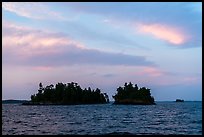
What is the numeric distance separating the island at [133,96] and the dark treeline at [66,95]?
31.8ft

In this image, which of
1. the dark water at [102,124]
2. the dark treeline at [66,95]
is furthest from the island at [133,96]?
the dark water at [102,124]

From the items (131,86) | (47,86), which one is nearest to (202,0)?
(131,86)

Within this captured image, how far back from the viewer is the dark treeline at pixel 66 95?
391ft

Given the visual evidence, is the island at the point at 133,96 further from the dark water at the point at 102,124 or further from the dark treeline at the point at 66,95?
the dark water at the point at 102,124

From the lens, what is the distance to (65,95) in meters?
121

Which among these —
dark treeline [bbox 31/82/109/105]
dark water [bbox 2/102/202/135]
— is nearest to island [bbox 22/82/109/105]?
dark treeline [bbox 31/82/109/105]

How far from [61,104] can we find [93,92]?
44.5 ft

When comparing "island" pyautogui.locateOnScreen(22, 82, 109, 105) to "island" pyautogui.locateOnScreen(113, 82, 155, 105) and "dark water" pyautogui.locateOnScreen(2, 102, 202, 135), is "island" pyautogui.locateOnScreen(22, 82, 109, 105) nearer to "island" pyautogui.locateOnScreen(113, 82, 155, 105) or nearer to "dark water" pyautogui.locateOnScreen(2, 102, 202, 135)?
"island" pyautogui.locateOnScreen(113, 82, 155, 105)

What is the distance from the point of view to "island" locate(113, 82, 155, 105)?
117 m

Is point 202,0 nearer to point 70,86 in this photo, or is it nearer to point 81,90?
point 70,86

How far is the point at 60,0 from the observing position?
115 inches

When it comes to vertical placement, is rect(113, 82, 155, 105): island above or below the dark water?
above

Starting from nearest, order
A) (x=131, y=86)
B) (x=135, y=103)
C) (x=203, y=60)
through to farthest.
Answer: (x=203, y=60) → (x=131, y=86) → (x=135, y=103)

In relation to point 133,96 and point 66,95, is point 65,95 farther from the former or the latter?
point 133,96
